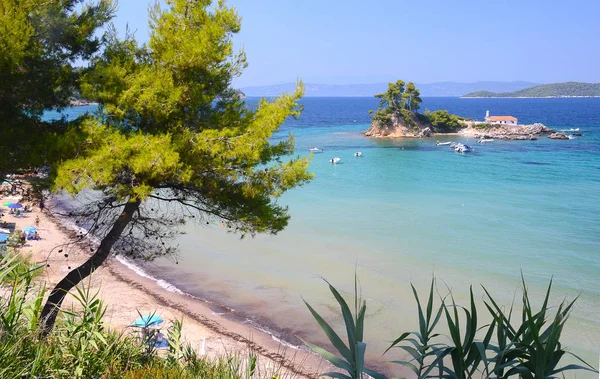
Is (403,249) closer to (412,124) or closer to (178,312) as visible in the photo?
(178,312)

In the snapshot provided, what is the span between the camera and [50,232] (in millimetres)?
18656

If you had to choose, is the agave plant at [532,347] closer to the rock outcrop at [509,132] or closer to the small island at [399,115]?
the small island at [399,115]

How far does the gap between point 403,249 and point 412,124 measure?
154 ft

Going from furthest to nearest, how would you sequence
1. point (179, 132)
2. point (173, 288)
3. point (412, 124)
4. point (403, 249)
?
point (412, 124)
point (403, 249)
point (173, 288)
point (179, 132)

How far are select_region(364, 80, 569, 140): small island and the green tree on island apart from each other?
182 ft

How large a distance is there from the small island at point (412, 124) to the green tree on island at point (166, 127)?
55457 millimetres

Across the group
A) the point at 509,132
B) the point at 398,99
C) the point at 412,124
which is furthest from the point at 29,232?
the point at 509,132

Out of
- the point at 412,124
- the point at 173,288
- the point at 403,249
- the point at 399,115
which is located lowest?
the point at 403,249

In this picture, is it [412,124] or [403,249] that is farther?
[412,124]

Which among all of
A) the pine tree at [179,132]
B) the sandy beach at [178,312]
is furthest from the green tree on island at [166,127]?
the sandy beach at [178,312]

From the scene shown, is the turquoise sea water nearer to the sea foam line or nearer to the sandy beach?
the sea foam line

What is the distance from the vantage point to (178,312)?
1243 centimetres

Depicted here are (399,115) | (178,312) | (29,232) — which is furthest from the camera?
(399,115)

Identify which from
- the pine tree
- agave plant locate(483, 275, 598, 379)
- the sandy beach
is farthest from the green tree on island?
agave plant locate(483, 275, 598, 379)
